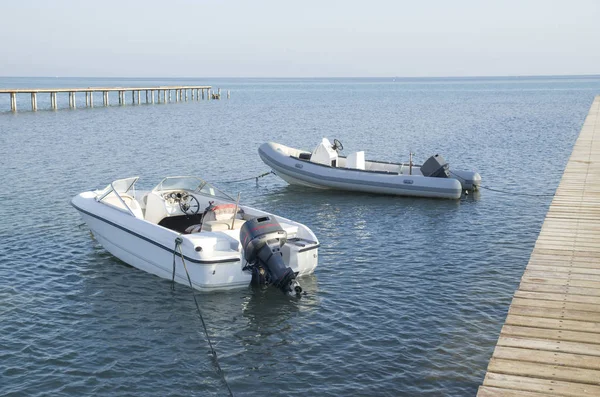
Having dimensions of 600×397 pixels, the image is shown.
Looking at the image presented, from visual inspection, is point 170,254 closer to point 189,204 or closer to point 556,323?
point 189,204

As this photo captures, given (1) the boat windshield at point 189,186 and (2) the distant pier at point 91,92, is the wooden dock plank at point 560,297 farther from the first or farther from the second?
(2) the distant pier at point 91,92

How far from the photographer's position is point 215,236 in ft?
40.0

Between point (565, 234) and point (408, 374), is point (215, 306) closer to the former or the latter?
point (408, 374)

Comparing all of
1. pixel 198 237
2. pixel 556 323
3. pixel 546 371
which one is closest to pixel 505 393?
pixel 546 371

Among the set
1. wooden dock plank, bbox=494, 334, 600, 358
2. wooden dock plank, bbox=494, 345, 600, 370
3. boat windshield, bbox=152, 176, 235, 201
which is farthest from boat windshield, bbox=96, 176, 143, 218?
wooden dock plank, bbox=494, 345, 600, 370

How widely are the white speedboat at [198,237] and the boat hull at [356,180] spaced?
8.00m

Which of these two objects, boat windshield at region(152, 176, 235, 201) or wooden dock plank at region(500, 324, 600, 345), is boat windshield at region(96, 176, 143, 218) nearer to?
boat windshield at region(152, 176, 235, 201)

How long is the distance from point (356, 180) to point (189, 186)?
8.12m

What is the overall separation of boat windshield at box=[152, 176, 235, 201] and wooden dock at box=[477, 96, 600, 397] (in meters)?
7.37

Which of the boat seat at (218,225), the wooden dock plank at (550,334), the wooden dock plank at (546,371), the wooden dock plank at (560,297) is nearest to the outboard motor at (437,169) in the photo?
the boat seat at (218,225)

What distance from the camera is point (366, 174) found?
22.4 metres

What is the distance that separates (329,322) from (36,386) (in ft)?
15.3

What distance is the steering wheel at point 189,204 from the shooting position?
1492cm

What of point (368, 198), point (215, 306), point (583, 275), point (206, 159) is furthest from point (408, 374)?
point (206, 159)
